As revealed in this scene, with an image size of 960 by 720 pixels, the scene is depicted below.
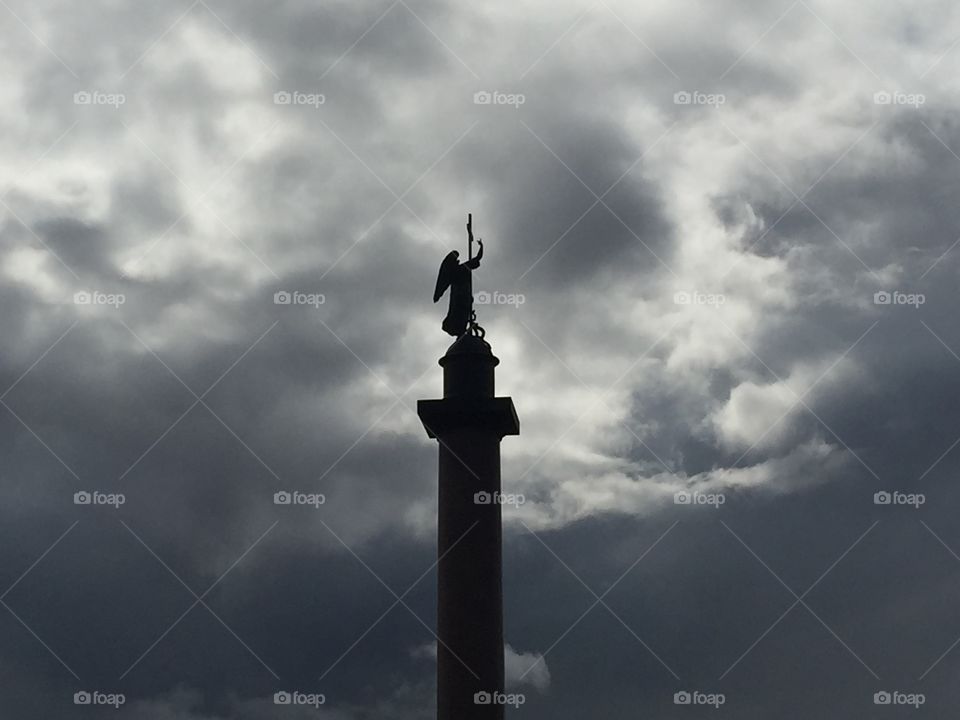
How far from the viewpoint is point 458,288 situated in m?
23.3

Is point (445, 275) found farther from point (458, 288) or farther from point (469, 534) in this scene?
point (469, 534)

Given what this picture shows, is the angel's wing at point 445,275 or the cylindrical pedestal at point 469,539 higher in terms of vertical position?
the angel's wing at point 445,275

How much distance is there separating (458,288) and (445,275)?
451mm

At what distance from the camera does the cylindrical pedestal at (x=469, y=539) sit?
1953 cm

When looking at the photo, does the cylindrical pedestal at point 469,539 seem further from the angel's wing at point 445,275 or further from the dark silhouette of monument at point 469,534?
the angel's wing at point 445,275

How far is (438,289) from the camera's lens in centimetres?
2348

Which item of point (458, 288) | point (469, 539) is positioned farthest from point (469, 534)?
point (458, 288)

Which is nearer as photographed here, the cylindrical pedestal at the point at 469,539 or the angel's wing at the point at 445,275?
the cylindrical pedestal at the point at 469,539

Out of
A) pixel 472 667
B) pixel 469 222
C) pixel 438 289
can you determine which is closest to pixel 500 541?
pixel 472 667

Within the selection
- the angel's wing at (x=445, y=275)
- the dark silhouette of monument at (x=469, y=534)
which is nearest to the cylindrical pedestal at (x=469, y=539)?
the dark silhouette of monument at (x=469, y=534)

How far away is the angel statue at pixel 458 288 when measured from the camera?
901 inches

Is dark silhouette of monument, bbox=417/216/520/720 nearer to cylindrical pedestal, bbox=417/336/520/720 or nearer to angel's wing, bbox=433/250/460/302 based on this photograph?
cylindrical pedestal, bbox=417/336/520/720

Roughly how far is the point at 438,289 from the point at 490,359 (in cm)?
249

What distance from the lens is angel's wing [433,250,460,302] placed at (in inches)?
924
